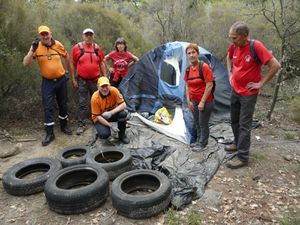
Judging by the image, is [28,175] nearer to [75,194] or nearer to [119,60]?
[75,194]

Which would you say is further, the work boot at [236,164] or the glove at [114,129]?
the glove at [114,129]

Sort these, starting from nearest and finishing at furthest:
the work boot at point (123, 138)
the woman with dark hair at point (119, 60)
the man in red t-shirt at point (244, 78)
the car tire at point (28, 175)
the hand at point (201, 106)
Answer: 1. the man in red t-shirt at point (244, 78)
2. the car tire at point (28, 175)
3. the hand at point (201, 106)
4. the work boot at point (123, 138)
5. the woman with dark hair at point (119, 60)

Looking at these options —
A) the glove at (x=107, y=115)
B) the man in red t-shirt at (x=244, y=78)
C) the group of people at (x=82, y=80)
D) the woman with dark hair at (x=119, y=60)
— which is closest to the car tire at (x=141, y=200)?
the man in red t-shirt at (x=244, y=78)

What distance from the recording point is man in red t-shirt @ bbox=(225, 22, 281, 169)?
3807mm

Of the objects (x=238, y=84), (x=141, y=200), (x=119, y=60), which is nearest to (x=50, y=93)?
(x=119, y=60)

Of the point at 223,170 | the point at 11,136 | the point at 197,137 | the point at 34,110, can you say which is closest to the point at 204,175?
the point at 223,170

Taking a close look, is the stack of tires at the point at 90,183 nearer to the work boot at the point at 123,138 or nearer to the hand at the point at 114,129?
the work boot at the point at 123,138

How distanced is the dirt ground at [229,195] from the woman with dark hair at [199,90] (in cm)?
49

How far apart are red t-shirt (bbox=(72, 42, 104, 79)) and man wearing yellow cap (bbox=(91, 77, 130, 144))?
0.75 metres

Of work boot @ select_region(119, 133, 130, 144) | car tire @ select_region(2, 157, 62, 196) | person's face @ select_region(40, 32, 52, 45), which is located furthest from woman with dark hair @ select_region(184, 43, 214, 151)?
person's face @ select_region(40, 32, 52, 45)

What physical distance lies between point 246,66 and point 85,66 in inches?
117

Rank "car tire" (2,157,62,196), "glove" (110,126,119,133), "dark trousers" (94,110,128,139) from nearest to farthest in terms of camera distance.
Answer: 1. "car tire" (2,157,62,196)
2. "dark trousers" (94,110,128,139)
3. "glove" (110,126,119,133)

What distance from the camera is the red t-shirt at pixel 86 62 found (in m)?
5.63

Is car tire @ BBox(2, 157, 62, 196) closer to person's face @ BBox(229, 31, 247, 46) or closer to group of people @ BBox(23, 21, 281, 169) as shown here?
group of people @ BBox(23, 21, 281, 169)
